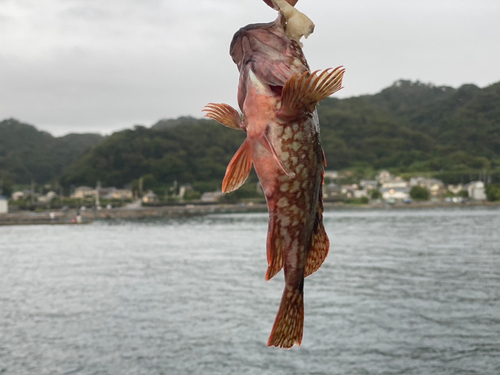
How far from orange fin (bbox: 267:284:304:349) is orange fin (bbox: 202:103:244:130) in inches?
25.0

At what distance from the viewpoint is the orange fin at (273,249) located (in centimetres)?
187

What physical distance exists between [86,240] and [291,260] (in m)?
105

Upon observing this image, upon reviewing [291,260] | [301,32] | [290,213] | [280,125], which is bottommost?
[291,260]

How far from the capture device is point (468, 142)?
18012 centimetres

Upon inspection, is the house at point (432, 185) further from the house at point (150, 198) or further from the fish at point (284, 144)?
the fish at point (284, 144)

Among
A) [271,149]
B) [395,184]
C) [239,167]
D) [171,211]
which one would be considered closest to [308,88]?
[271,149]

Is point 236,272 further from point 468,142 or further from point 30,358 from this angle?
point 468,142

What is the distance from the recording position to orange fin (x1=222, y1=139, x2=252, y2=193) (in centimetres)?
174

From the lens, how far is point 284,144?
172cm

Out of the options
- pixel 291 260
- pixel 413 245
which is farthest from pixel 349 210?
pixel 291 260

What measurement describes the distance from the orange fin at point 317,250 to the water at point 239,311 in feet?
103

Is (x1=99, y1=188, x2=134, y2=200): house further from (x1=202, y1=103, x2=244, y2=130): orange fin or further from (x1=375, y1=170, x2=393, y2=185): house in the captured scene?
(x1=202, y1=103, x2=244, y2=130): orange fin

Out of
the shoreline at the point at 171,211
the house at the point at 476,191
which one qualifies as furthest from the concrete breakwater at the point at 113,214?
the house at the point at 476,191

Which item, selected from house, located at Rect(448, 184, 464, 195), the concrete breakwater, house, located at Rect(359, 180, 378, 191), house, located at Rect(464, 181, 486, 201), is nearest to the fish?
the concrete breakwater
